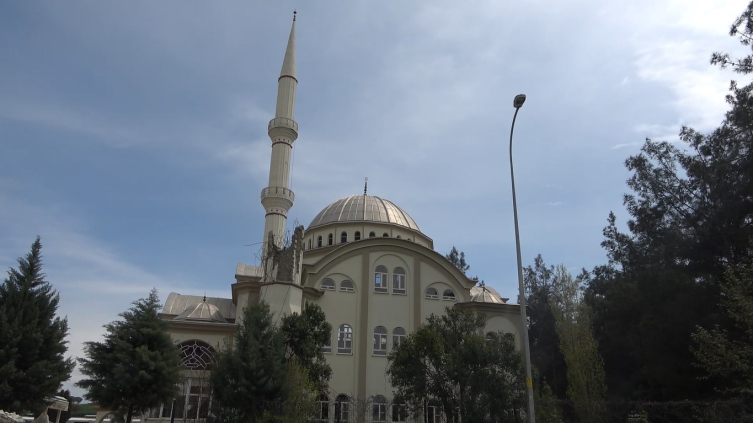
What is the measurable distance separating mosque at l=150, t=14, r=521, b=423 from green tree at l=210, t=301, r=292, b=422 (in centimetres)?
559

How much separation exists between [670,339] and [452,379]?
11.5 m

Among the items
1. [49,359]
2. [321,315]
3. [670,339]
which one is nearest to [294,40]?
[321,315]

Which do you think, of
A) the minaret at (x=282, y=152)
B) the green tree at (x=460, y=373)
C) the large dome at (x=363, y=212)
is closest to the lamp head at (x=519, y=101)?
the green tree at (x=460, y=373)

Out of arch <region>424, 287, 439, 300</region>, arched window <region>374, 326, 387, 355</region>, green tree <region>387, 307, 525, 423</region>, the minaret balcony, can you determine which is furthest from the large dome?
green tree <region>387, 307, 525, 423</region>

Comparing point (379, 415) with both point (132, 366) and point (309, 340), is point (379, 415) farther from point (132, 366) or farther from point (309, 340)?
point (132, 366)

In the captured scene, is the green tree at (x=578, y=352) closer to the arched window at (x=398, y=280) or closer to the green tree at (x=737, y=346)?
the green tree at (x=737, y=346)

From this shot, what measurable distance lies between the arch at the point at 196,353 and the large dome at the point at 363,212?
12.1 metres

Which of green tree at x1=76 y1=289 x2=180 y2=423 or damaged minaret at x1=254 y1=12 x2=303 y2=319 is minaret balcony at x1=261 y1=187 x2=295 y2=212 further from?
green tree at x1=76 y1=289 x2=180 y2=423

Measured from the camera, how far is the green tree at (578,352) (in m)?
25.0

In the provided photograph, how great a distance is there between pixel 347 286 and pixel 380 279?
5.98 feet

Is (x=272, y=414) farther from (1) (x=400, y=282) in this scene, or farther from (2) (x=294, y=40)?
(2) (x=294, y=40)

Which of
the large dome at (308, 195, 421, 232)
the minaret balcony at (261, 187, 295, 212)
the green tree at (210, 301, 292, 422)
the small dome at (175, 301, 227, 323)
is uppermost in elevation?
the large dome at (308, 195, 421, 232)

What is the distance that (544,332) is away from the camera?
41.5 metres

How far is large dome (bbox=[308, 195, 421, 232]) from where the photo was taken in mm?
36719
